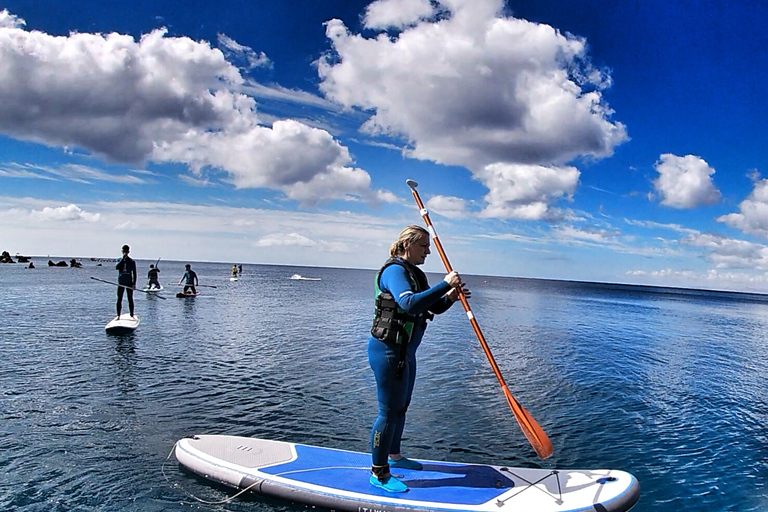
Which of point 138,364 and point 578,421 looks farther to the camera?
point 138,364

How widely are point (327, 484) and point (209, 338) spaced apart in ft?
52.3

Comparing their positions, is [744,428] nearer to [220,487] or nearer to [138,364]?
[220,487]

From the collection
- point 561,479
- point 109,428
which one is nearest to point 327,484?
point 561,479

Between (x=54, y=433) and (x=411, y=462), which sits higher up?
(x=411, y=462)

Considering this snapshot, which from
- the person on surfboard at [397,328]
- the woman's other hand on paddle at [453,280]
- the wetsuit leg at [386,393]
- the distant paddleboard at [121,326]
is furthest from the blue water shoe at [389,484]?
the distant paddleboard at [121,326]

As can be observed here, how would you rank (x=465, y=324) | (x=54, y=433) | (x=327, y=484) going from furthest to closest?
1. (x=465, y=324)
2. (x=54, y=433)
3. (x=327, y=484)

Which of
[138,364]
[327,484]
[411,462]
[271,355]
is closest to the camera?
[327,484]

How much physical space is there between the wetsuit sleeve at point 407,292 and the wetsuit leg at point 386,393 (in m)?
0.63

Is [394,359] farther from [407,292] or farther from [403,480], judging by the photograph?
[403,480]

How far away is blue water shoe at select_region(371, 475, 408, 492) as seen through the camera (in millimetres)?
5813

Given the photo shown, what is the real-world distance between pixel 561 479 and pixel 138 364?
12790mm

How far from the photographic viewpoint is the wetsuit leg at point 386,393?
216 inches

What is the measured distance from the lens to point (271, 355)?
17.5 meters

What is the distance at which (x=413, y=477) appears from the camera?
6234mm
